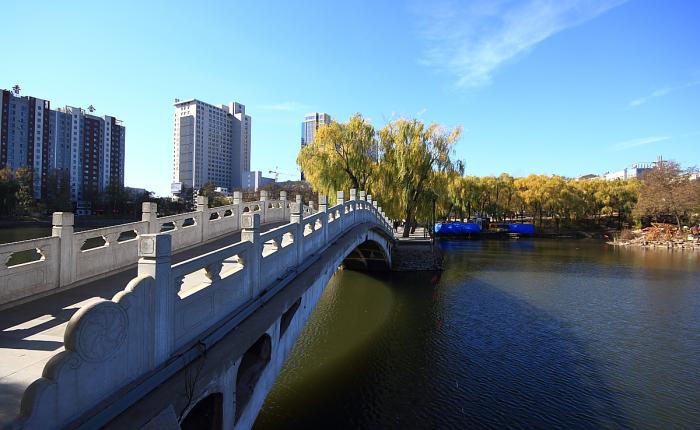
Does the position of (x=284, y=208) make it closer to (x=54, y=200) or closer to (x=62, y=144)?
(x=54, y=200)

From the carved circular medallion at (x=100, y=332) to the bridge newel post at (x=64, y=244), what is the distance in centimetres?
401

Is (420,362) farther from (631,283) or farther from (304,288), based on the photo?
(631,283)

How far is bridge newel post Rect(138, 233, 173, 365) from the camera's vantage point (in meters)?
2.97

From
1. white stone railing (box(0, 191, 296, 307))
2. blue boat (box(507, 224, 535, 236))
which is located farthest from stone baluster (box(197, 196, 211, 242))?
blue boat (box(507, 224, 535, 236))

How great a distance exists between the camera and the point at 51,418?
2.21 m

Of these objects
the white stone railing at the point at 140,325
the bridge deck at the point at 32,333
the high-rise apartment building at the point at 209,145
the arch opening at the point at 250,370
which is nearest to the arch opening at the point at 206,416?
the arch opening at the point at 250,370

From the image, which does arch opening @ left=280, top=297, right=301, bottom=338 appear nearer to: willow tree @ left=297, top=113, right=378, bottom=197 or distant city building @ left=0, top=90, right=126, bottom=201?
willow tree @ left=297, top=113, right=378, bottom=197

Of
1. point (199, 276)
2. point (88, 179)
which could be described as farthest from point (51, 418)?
point (88, 179)

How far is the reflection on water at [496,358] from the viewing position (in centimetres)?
753

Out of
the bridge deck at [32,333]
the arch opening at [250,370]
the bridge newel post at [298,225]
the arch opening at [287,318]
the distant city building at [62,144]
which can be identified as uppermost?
the distant city building at [62,144]

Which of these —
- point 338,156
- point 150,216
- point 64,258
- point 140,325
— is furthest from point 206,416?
point 338,156

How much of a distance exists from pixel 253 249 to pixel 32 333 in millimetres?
2312

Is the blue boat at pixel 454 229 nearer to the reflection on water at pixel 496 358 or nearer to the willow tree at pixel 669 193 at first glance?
the willow tree at pixel 669 193

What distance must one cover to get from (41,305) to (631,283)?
2309 centimetres
